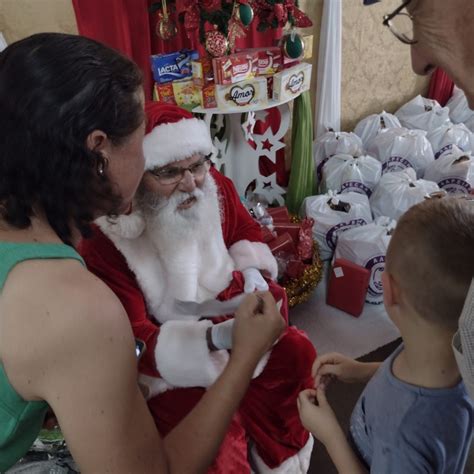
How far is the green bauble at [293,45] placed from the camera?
97.7 inches

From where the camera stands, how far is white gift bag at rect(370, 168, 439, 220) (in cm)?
286

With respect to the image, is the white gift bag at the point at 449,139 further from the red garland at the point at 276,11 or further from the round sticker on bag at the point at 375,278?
the red garland at the point at 276,11

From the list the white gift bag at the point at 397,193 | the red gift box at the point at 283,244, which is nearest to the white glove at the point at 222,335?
the red gift box at the point at 283,244

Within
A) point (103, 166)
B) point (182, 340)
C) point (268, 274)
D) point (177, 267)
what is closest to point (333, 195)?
point (268, 274)

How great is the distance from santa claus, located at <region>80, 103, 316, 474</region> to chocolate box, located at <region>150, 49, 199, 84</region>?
768 mm

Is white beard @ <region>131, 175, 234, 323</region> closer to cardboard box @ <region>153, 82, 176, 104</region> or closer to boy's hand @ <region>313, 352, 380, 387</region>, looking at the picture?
boy's hand @ <region>313, 352, 380, 387</region>

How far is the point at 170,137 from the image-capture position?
153cm

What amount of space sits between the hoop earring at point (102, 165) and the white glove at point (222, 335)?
1.96 ft

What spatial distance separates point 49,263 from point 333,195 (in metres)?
2.34

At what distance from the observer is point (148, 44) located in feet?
8.00

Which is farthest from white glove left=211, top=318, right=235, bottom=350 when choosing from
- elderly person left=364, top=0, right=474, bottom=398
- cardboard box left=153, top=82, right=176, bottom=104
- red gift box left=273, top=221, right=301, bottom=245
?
cardboard box left=153, top=82, right=176, bottom=104

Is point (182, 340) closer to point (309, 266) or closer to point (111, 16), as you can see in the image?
point (309, 266)

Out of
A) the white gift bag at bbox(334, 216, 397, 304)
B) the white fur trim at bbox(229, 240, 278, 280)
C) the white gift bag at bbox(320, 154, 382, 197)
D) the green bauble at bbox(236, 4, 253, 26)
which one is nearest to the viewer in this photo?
the white fur trim at bbox(229, 240, 278, 280)

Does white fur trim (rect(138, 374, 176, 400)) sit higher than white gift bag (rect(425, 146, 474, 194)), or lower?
higher
